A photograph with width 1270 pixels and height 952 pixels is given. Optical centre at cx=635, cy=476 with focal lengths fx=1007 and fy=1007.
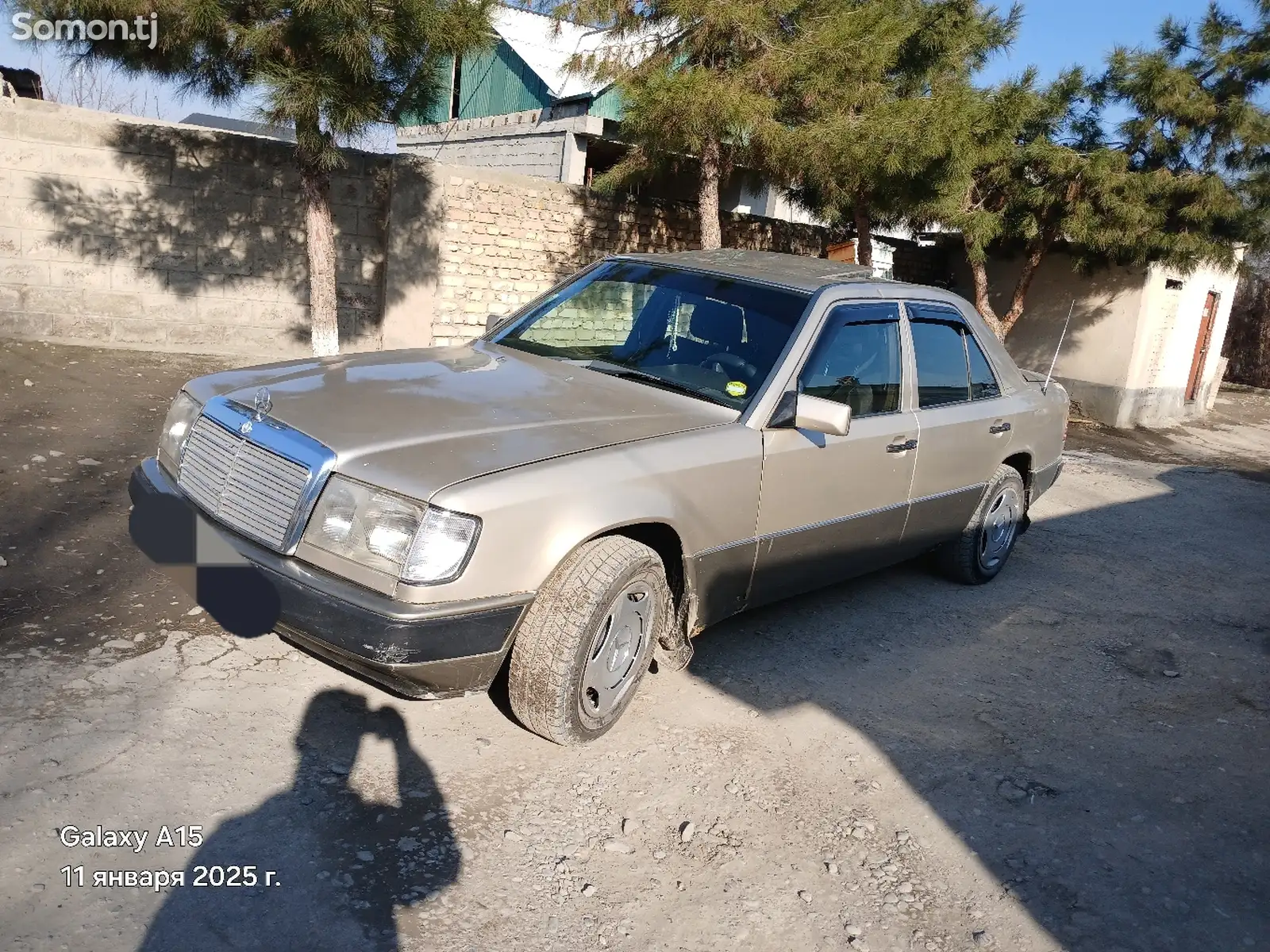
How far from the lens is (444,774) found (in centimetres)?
326

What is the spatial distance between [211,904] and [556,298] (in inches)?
123

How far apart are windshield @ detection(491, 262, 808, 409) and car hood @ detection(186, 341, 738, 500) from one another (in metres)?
0.15

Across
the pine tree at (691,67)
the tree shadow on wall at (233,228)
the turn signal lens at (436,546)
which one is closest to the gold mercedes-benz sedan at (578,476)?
the turn signal lens at (436,546)

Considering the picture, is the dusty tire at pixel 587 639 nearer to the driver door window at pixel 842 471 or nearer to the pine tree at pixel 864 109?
the driver door window at pixel 842 471

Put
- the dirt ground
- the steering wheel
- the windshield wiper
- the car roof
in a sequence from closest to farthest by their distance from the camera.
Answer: the dirt ground < the windshield wiper < the steering wheel < the car roof

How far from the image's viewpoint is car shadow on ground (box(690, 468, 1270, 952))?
10.2ft

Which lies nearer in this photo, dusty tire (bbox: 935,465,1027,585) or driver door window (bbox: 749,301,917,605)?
driver door window (bbox: 749,301,917,605)

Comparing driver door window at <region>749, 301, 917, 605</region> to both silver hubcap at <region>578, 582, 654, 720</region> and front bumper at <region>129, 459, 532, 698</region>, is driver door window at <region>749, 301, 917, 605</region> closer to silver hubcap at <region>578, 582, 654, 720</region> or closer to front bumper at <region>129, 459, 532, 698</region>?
silver hubcap at <region>578, 582, 654, 720</region>

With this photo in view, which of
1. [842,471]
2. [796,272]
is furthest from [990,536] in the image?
[796,272]

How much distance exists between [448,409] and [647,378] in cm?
96

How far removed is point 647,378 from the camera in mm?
4137

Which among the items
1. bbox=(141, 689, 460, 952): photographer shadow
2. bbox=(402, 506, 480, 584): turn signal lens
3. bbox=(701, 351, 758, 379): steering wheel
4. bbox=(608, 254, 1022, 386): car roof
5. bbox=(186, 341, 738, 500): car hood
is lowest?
bbox=(141, 689, 460, 952): photographer shadow

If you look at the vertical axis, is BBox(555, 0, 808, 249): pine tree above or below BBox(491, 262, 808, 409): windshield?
above

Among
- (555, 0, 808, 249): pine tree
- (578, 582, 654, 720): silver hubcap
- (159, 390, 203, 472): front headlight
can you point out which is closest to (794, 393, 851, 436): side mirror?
(578, 582, 654, 720): silver hubcap
